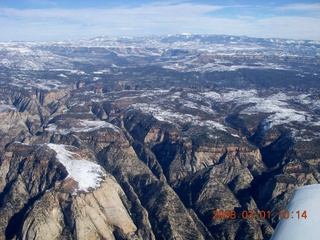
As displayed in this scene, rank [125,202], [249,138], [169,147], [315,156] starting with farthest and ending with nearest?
[249,138] → [169,147] → [315,156] → [125,202]

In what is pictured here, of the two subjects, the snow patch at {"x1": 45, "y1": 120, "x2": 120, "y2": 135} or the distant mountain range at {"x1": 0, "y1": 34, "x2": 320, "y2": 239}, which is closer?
the distant mountain range at {"x1": 0, "y1": 34, "x2": 320, "y2": 239}

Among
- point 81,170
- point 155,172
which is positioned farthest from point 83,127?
point 81,170

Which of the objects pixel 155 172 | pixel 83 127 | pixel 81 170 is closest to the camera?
pixel 81 170

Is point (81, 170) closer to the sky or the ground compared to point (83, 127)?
Answer: closer to the sky

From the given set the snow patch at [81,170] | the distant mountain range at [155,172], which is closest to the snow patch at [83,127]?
the distant mountain range at [155,172]

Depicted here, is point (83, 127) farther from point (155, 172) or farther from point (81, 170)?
point (81, 170)

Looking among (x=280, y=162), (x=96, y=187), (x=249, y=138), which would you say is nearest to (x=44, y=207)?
(x=96, y=187)

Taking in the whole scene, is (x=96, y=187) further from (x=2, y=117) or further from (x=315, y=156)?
(x=2, y=117)

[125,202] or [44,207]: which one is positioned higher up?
[44,207]

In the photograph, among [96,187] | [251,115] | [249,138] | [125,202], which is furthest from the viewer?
[251,115]

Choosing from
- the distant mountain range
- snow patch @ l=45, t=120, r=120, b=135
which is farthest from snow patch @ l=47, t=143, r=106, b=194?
snow patch @ l=45, t=120, r=120, b=135

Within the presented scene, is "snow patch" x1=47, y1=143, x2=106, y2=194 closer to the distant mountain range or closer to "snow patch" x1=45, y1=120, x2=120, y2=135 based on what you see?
the distant mountain range
